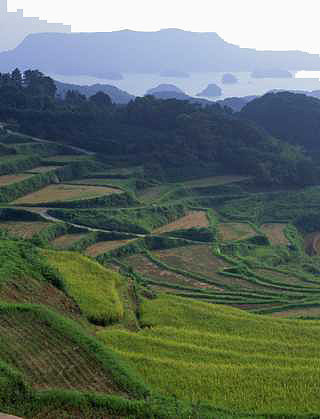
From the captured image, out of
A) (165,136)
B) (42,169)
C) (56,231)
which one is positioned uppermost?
(165,136)

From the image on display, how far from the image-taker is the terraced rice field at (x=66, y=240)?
35338 mm

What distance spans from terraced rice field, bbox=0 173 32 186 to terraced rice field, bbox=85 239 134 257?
1078 cm

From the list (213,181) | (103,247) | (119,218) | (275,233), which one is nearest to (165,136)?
(213,181)

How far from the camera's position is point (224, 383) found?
47.6 ft

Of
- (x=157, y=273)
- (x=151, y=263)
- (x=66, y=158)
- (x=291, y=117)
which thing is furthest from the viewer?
(x=291, y=117)

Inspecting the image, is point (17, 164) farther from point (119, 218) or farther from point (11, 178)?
point (119, 218)

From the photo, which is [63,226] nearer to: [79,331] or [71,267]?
[71,267]

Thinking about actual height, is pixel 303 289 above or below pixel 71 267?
below

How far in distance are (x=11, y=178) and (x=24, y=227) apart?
10.6m

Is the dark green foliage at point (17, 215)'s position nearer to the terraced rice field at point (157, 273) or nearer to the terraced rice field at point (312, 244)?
the terraced rice field at point (157, 273)

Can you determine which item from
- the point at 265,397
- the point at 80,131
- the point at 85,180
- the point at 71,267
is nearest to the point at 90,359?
the point at 265,397

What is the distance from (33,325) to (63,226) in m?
23.0

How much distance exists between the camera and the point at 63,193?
45.6m

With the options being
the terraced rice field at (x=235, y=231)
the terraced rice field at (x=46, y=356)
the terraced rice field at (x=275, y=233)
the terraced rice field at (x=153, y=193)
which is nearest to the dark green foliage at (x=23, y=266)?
the terraced rice field at (x=46, y=356)
